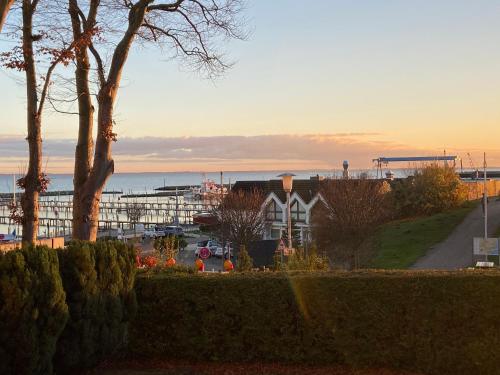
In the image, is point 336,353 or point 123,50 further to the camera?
point 123,50

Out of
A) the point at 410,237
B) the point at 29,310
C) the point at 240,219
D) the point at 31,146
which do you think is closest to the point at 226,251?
the point at 240,219

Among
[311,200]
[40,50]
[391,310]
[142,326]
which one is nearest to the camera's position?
[391,310]

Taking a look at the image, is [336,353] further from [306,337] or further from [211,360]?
[211,360]

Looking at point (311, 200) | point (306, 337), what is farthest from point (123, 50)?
point (311, 200)

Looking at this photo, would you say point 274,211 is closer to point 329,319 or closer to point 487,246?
point 487,246

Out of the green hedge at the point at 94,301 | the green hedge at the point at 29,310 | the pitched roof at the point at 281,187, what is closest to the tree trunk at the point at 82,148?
the green hedge at the point at 94,301

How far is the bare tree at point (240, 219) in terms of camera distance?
42.2m

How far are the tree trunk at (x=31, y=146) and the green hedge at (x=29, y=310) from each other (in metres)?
4.22

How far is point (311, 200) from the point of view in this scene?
5075cm

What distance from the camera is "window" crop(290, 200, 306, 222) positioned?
5191cm

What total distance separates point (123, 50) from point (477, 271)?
21.6 ft

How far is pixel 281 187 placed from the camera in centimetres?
5412

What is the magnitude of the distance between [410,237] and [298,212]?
12.2m

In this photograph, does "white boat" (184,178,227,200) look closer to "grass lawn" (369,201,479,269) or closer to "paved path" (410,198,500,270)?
"grass lawn" (369,201,479,269)
